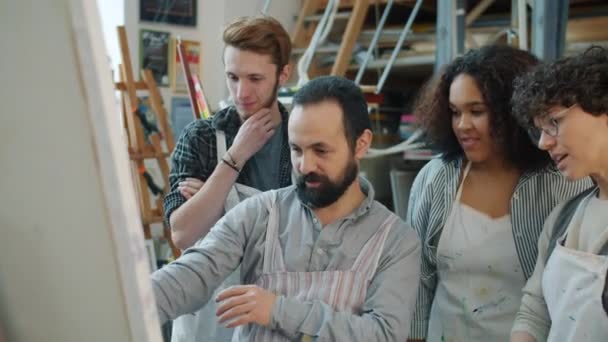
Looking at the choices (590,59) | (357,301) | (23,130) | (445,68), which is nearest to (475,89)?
(445,68)

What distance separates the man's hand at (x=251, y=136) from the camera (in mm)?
1291

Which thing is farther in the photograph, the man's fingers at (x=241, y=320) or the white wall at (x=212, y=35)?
the white wall at (x=212, y=35)

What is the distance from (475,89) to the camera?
49.9 inches

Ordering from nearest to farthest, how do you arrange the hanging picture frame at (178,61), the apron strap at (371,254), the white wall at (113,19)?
the apron strap at (371,254)
the white wall at (113,19)
the hanging picture frame at (178,61)

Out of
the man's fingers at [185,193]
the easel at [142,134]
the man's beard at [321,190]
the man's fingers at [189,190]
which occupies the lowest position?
the easel at [142,134]

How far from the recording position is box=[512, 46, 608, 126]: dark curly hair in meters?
0.99

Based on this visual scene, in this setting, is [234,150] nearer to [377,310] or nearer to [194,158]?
[194,158]

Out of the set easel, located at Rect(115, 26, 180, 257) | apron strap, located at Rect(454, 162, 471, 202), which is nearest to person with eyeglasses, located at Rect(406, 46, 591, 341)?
apron strap, located at Rect(454, 162, 471, 202)

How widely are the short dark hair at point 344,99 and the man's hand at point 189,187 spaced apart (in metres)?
0.30

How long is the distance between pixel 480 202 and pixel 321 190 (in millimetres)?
394

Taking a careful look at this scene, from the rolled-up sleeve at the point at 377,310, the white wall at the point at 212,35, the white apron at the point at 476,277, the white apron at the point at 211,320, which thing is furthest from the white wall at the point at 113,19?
the rolled-up sleeve at the point at 377,310

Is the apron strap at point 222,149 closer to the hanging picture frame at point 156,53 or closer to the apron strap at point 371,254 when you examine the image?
the apron strap at point 371,254

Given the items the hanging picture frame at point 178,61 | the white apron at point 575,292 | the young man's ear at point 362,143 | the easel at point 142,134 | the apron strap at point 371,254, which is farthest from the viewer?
the hanging picture frame at point 178,61

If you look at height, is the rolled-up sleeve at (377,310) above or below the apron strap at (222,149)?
below
